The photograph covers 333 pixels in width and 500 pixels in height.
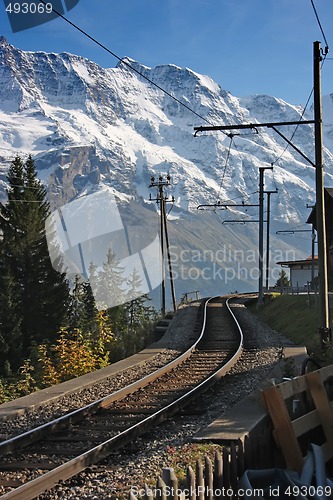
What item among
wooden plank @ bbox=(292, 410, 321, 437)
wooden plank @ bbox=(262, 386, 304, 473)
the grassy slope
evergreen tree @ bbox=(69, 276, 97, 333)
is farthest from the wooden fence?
evergreen tree @ bbox=(69, 276, 97, 333)

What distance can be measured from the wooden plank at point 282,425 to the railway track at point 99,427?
232cm

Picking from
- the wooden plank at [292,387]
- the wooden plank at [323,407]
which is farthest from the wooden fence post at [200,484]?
the wooden plank at [323,407]

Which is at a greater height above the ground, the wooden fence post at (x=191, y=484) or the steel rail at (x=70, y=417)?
the wooden fence post at (x=191, y=484)

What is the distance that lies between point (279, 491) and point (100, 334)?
19.2 meters

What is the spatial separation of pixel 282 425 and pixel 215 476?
1.65 metres

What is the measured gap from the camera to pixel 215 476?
19.4ft

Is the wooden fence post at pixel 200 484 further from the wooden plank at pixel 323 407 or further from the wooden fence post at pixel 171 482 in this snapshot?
the wooden plank at pixel 323 407

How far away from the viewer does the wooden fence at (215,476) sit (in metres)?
5.15

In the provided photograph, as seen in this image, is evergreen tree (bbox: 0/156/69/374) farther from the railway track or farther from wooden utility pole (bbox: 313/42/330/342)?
wooden utility pole (bbox: 313/42/330/342)

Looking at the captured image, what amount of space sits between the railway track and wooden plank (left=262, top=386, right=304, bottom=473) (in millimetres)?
2316

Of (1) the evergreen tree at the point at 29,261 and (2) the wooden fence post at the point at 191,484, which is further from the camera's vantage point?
(1) the evergreen tree at the point at 29,261

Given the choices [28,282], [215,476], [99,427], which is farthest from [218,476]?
[28,282]

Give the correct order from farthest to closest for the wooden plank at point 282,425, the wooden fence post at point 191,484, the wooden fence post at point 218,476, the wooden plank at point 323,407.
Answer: the wooden plank at point 323,407, the wooden plank at point 282,425, the wooden fence post at point 218,476, the wooden fence post at point 191,484

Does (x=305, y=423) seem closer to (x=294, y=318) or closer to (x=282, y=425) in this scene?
(x=282, y=425)
